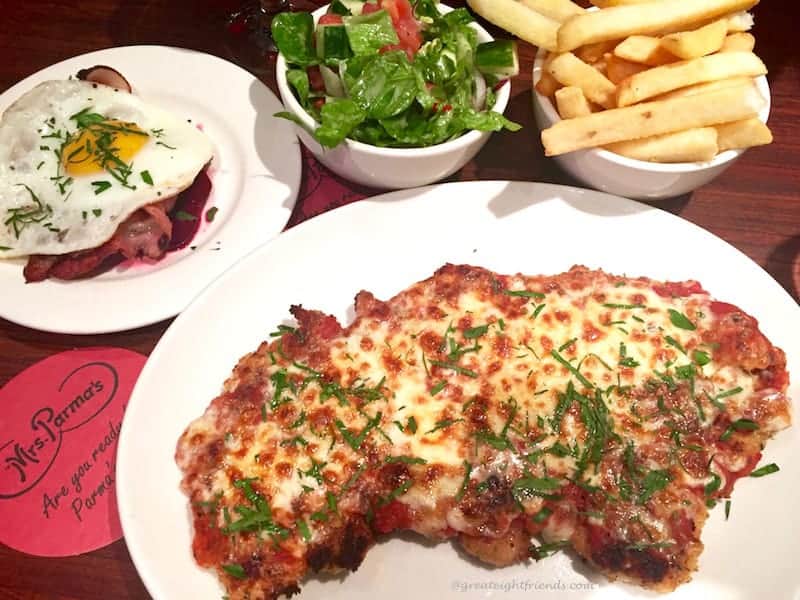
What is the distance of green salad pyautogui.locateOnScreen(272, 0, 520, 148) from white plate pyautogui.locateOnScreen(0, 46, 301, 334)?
48 cm

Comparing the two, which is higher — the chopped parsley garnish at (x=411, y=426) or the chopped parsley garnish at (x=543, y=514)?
the chopped parsley garnish at (x=411, y=426)

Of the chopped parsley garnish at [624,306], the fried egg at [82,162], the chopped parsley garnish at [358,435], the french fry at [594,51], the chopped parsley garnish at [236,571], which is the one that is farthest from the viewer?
the fried egg at [82,162]

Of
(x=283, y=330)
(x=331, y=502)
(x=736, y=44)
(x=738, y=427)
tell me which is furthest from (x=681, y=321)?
(x=283, y=330)

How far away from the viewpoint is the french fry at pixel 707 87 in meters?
2.53

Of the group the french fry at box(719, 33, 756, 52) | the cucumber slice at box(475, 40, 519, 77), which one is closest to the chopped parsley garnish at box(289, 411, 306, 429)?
the cucumber slice at box(475, 40, 519, 77)

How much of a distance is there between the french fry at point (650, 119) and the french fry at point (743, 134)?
6 cm

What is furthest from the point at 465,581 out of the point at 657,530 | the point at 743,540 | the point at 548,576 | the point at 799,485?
the point at 799,485

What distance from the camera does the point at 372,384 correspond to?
87.0 inches

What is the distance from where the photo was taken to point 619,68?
8.76ft

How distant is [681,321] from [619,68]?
3.61 feet

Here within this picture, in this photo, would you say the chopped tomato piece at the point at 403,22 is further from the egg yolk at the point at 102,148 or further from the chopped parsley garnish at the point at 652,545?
the chopped parsley garnish at the point at 652,545

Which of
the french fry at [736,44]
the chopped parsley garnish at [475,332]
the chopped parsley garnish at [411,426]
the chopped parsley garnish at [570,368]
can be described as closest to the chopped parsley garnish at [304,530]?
the chopped parsley garnish at [411,426]

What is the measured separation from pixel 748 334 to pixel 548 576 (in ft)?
3.59

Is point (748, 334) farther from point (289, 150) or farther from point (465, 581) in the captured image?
point (289, 150)
